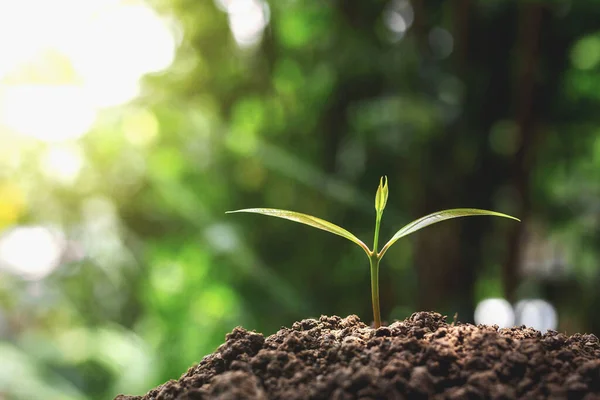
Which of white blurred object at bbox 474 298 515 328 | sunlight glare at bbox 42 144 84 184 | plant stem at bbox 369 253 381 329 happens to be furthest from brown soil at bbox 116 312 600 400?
sunlight glare at bbox 42 144 84 184

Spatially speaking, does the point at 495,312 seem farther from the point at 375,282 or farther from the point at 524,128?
the point at 375,282

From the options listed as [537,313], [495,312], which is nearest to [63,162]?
[495,312]

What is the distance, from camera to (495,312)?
6.18 ft

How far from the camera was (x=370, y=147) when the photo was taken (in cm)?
201

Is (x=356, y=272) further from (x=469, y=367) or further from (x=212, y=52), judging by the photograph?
(x=469, y=367)

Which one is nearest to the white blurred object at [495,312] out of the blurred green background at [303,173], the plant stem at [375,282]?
the blurred green background at [303,173]

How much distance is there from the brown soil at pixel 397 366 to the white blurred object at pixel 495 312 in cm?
128

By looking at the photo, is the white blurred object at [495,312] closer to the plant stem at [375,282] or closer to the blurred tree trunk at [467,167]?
the blurred tree trunk at [467,167]

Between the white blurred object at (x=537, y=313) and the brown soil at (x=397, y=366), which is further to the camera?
the white blurred object at (x=537, y=313)

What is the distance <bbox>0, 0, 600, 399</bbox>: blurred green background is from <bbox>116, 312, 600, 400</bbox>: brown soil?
1.37 meters

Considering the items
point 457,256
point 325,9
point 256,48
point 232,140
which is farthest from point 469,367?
point 256,48

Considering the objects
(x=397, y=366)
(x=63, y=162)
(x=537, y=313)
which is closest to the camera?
(x=397, y=366)

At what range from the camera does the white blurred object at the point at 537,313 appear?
193 centimetres

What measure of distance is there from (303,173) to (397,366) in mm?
1552
